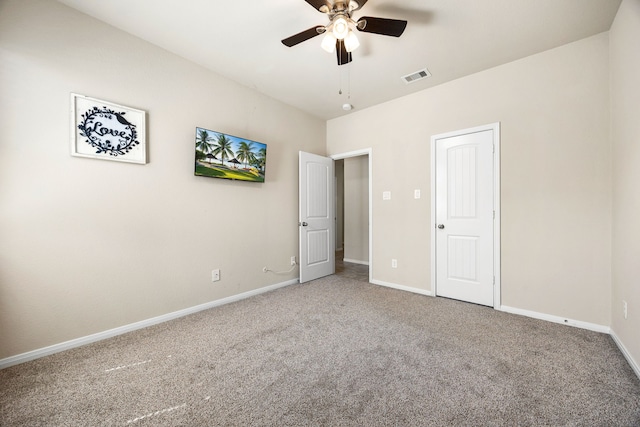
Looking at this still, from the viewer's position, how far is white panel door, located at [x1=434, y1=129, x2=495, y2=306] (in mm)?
2885

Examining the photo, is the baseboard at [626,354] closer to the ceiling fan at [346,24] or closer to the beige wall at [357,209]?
the ceiling fan at [346,24]

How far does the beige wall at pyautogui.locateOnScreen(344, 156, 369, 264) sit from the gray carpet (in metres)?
2.93

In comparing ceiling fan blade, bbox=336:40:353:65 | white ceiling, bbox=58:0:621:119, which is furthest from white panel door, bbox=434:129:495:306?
ceiling fan blade, bbox=336:40:353:65

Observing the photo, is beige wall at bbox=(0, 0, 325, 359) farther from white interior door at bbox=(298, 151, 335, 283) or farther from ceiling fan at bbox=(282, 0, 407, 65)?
ceiling fan at bbox=(282, 0, 407, 65)

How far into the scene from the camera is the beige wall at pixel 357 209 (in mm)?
5461

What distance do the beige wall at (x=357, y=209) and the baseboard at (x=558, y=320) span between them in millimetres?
2879

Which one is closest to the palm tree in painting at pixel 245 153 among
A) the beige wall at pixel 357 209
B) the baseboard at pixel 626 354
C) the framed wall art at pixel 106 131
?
the framed wall art at pixel 106 131

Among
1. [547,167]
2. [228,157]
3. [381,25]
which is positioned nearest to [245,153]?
[228,157]

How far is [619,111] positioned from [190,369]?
3907 mm

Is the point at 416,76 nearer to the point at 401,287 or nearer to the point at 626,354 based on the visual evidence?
the point at 401,287

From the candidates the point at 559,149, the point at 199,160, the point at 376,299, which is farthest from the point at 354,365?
the point at 559,149

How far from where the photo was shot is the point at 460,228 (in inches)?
121

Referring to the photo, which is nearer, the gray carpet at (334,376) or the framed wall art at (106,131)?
the gray carpet at (334,376)

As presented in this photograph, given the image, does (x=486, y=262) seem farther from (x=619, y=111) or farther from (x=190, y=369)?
(x=190, y=369)
